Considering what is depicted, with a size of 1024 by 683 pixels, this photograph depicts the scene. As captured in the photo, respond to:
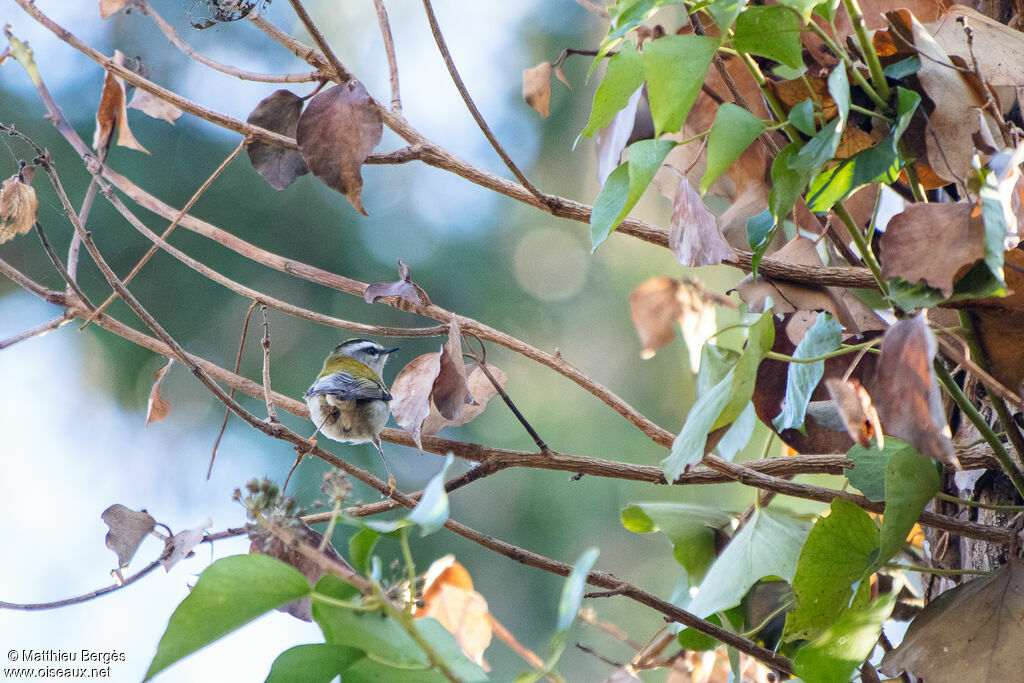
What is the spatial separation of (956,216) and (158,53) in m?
2.06

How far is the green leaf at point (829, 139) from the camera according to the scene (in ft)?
1.25

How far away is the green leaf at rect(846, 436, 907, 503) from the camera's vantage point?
48 cm

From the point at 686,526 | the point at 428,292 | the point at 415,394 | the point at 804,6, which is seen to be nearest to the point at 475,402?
the point at 415,394

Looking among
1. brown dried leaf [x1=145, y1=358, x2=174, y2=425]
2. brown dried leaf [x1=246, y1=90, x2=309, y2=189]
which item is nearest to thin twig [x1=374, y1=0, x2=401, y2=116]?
brown dried leaf [x1=246, y1=90, x2=309, y2=189]

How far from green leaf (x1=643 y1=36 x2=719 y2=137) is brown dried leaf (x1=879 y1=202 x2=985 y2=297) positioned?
0.12m

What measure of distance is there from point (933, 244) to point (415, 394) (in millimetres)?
363

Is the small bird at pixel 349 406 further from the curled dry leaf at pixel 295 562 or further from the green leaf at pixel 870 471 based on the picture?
the green leaf at pixel 870 471

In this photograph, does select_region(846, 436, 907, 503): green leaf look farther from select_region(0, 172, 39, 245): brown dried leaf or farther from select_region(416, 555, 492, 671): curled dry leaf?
select_region(0, 172, 39, 245): brown dried leaf

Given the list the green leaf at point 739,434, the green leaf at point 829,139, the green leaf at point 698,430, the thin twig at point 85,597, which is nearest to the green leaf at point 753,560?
the green leaf at point 739,434

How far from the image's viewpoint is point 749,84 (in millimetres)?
653

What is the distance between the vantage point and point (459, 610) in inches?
27.7

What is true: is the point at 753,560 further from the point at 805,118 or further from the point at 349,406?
the point at 349,406

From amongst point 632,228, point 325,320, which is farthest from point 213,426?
point 632,228

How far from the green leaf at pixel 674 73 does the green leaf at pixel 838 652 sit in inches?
10.8
